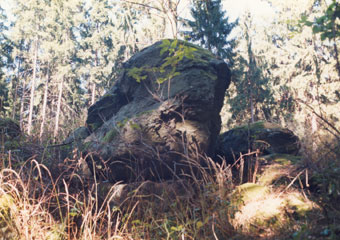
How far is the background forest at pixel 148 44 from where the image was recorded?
1405 centimetres

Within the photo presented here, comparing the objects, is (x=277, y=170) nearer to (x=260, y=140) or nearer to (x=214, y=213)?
(x=260, y=140)

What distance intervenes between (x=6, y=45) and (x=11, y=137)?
20834mm

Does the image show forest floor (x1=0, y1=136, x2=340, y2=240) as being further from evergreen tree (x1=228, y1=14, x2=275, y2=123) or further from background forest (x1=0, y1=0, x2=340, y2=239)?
evergreen tree (x1=228, y1=14, x2=275, y2=123)

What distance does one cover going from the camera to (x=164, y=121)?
5918 mm

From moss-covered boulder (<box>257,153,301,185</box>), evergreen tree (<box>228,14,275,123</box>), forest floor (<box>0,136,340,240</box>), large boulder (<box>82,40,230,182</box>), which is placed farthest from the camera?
evergreen tree (<box>228,14,275,123</box>)

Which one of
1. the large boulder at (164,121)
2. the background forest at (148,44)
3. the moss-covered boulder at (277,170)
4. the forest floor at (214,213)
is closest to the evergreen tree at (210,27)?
the background forest at (148,44)

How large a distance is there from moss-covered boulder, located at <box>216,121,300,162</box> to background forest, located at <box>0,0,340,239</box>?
1018 mm

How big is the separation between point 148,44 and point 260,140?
744cm

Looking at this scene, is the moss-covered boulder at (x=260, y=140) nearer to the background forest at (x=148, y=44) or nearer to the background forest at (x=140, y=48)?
the background forest at (x=148, y=44)

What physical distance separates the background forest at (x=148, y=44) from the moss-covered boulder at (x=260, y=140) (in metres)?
1.02

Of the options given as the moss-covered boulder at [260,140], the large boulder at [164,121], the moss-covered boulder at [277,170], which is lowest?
the moss-covered boulder at [277,170]

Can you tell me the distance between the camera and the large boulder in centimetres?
548

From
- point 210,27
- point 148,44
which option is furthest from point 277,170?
point 210,27

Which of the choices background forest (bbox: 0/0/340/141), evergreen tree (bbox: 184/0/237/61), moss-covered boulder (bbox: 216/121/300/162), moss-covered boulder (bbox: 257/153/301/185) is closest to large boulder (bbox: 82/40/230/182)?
moss-covered boulder (bbox: 216/121/300/162)
